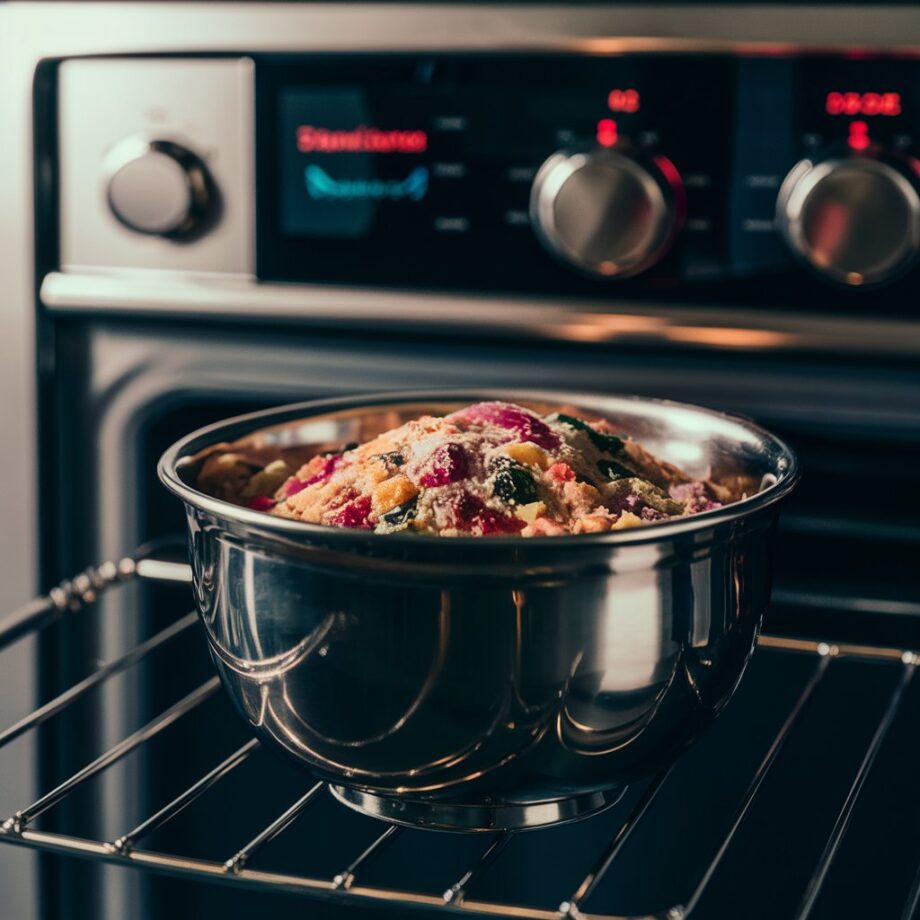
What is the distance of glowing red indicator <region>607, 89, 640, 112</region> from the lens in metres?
0.85

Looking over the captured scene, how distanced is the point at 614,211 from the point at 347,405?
21cm

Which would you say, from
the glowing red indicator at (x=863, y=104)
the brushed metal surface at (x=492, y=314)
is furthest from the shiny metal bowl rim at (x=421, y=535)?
the glowing red indicator at (x=863, y=104)

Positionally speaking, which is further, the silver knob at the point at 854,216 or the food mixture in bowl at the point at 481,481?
the silver knob at the point at 854,216

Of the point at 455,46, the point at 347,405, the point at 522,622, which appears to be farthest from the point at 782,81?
the point at 522,622

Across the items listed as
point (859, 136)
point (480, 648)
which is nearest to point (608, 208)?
point (859, 136)

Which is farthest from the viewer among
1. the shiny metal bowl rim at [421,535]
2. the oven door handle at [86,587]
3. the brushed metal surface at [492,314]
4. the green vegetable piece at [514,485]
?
the brushed metal surface at [492,314]

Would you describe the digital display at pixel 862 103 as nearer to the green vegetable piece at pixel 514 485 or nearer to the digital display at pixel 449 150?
the digital display at pixel 449 150

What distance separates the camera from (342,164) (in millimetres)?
908

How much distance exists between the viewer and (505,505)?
63 cm

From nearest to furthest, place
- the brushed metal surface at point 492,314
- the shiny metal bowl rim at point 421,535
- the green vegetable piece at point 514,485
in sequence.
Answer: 1. the shiny metal bowl rim at point 421,535
2. the green vegetable piece at point 514,485
3. the brushed metal surface at point 492,314

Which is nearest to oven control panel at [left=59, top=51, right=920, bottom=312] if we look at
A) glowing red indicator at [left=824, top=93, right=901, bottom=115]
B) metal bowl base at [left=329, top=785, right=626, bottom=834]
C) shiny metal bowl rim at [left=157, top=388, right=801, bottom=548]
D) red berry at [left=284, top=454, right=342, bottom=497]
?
glowing red indicator at [left=824, top=93, right=901, bottom=115]

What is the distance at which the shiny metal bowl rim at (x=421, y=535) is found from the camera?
0.52m

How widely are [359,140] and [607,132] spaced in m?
0.16

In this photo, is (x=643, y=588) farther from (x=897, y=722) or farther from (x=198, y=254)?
(x=198, y=254)
